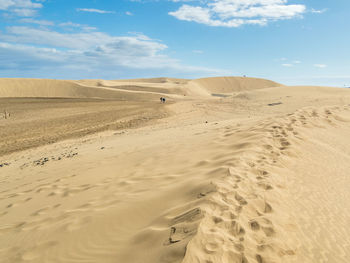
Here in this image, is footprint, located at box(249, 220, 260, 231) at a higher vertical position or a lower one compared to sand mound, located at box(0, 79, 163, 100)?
lower

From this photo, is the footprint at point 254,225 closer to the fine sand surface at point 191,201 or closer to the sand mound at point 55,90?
the fine sand surface at point 191,201

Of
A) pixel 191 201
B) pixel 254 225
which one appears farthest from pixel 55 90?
pixel 254 225

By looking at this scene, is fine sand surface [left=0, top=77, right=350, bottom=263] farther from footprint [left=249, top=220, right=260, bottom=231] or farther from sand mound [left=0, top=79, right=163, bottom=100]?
sand mound [left=0, top=79, right=163, bottom=100]

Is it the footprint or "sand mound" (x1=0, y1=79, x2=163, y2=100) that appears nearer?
the footprint

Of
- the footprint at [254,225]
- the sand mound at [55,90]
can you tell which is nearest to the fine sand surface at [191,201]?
the footprint at [254,225]

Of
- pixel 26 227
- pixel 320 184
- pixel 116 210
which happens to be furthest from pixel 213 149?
pixel 26 227

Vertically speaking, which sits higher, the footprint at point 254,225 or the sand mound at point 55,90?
the sand mound at point 55,90

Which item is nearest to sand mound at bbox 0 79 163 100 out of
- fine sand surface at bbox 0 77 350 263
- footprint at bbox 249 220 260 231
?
fine sand surface at bbox 0 77 350 263

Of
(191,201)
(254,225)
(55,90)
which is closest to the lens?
(254,225)

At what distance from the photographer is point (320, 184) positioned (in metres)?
4.68

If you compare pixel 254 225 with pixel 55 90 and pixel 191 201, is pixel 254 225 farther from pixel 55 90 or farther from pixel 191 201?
pixel 55 90

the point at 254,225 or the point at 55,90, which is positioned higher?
the point at 55,90

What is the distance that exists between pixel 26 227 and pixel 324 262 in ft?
12.7

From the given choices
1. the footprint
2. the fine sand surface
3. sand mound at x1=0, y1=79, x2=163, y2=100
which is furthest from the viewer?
sand mound at x1=0, y1=79, x2=163, y2=100
